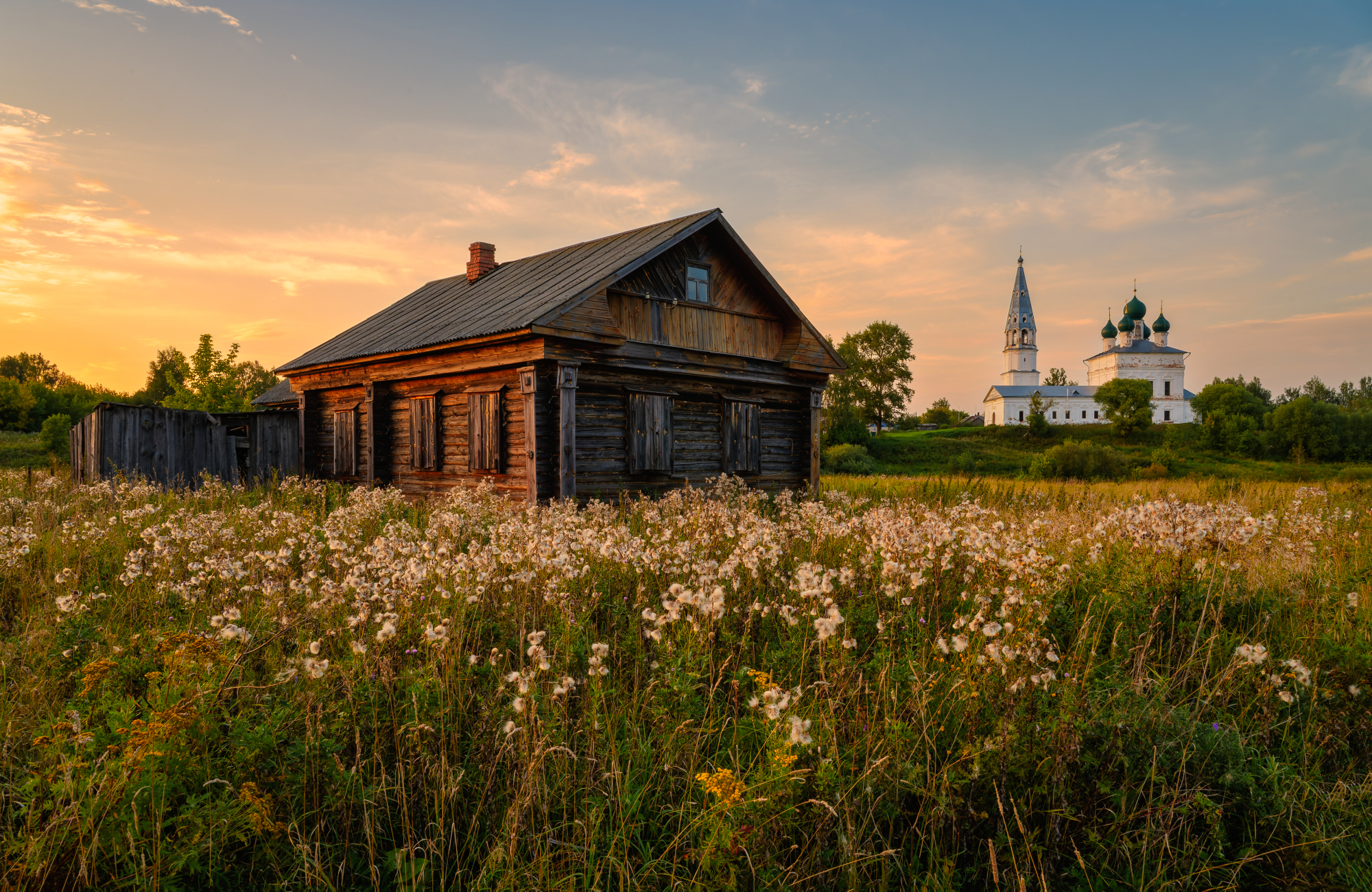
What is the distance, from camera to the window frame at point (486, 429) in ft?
44.3

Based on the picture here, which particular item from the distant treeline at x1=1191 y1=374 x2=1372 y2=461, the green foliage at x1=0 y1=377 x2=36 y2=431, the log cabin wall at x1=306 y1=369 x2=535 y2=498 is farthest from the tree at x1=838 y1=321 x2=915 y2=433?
the green foliage at x1=0 y1=377 x2=36 y2=431


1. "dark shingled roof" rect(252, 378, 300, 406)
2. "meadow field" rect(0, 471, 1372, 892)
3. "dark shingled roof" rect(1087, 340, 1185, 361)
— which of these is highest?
"dark shingled roof" rect(1087, 340, 1185, 361)

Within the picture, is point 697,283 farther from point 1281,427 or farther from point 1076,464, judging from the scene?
point 1281,427

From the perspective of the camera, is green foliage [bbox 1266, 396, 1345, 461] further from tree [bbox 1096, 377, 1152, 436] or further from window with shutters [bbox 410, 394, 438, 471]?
window with shutters [bbox 410, 394, 438, 471]

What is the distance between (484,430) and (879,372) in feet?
189

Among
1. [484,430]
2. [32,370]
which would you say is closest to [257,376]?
[32,370]

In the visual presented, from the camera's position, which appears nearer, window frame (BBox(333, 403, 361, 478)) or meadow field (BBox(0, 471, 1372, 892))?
meadow field (BBox(0, 471, 1372, 892))

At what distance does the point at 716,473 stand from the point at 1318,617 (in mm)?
11222

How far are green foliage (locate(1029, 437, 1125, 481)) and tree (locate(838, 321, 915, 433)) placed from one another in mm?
19372

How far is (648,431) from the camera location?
14211mm

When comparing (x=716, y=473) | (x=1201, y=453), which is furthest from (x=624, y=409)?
(x=1201, y=453)

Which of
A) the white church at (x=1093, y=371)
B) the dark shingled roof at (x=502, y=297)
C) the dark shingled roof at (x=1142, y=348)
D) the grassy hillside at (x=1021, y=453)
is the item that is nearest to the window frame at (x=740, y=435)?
the dark shingled roof at (x=502, y=297)

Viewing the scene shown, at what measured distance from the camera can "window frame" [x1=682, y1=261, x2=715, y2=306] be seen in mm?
14922

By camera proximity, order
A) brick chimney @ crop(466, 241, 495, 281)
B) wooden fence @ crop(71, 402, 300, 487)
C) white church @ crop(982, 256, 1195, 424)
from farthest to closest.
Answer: white church @ crop(982, 256, 1195, 424) < brick chimney @ crop(466, 241, 495, 281) < wooden fence @ crop(71, 402, 300, 487)
